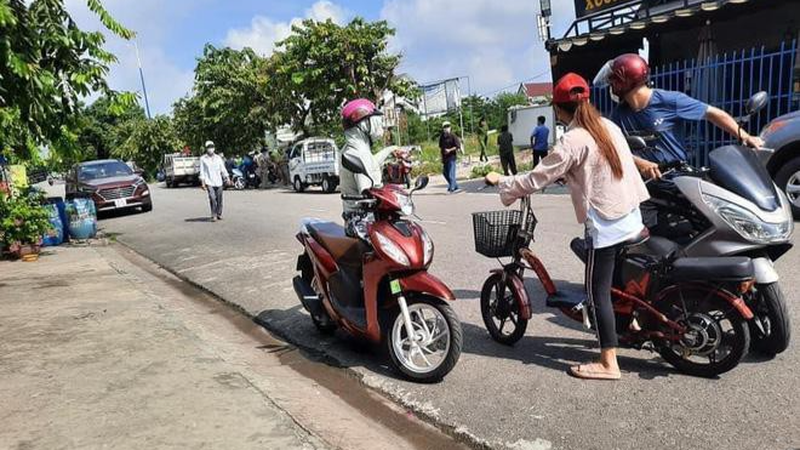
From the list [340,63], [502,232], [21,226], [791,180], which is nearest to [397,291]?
[502,232]

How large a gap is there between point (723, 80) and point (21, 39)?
1157 centimetres

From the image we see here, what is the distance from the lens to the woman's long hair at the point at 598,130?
11.1 ft

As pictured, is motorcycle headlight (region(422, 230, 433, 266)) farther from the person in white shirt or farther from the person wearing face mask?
the person in white shirt

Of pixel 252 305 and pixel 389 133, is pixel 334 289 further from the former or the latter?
pixel 389 133

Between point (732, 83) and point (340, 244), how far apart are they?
10.1 meters

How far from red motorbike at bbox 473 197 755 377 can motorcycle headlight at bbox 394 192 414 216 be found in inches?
23.8

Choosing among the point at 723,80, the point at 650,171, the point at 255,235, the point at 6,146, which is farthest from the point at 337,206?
the point at 650,171

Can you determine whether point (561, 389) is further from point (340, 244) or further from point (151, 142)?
point (151, 142)

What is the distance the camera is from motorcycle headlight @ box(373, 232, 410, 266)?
3795 millimetres

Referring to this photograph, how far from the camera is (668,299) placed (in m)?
3.64

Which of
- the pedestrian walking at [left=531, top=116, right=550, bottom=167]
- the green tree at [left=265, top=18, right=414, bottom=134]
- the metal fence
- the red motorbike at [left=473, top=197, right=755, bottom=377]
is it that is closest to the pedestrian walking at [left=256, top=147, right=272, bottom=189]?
the green tree at [left=265, top=18, right=414, bottom=134]

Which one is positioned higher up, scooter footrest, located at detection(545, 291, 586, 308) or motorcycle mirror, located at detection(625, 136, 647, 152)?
motorcycle mirror, located at detection(625, 136, 647, 152)

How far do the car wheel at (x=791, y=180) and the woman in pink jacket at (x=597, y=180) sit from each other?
5576mm

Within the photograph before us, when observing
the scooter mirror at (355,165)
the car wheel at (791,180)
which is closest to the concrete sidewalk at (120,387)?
the scooter mirror at (355,165)
